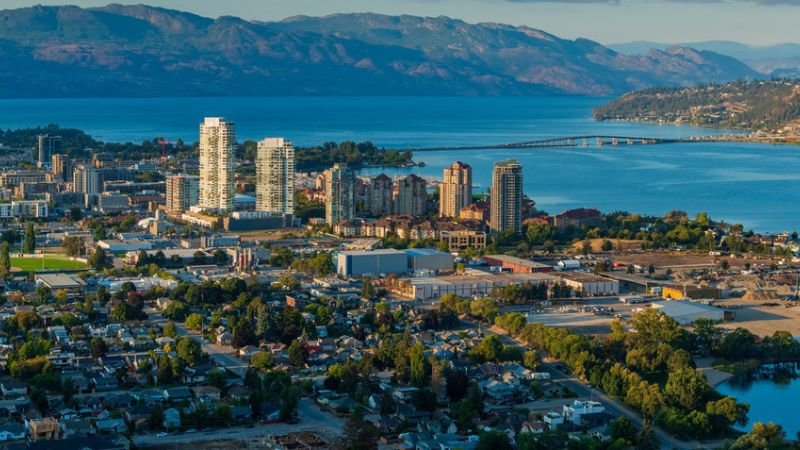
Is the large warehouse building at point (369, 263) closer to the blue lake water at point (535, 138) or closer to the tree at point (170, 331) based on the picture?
the tree at point (170, 331)

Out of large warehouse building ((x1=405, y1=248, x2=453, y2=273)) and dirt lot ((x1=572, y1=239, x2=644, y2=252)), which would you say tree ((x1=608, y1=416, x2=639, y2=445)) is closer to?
large warehouse building ((x1=405, y1=248, x2=453, y2=273))

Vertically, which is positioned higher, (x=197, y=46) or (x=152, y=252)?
(x=197, y=46)

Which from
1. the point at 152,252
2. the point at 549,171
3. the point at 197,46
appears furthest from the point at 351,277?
the point at 197,46

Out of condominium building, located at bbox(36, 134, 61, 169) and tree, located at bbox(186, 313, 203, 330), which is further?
condominium building, located at bbox(36, 134, 61, 169)

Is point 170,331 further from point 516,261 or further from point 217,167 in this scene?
point 217,167

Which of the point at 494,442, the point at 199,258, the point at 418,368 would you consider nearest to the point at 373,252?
the point at 199,258

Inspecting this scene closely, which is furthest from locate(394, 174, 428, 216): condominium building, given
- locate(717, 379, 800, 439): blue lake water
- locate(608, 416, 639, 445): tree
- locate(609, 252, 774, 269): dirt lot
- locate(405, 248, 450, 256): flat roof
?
locate(608, 416, 639, 445): tree

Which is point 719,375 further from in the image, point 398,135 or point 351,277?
point 398,135
